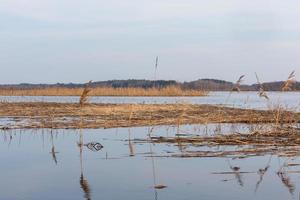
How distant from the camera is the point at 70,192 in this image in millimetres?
5809

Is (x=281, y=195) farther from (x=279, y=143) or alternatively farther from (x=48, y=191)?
(x=279, y=143)

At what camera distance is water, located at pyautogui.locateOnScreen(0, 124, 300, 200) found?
5746 millimetres

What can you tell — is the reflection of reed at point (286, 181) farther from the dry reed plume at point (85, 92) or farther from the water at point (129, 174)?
the dry reed plume at point (85, 92)

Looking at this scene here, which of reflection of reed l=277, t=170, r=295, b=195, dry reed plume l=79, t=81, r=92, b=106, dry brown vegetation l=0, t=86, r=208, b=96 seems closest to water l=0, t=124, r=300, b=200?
reflection of reed l=277, t=170, r=295, b=195

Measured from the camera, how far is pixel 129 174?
7004 mm

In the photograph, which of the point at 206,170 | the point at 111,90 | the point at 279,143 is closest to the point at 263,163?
the point at 206,170

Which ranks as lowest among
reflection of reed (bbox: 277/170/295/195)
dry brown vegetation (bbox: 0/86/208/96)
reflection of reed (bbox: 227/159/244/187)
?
reflection of reed (bbox: 277/170/295/195)

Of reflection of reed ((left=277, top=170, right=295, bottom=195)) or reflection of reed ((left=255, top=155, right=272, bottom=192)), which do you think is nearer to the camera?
reflection of reed ((left=277, top=170, right=295, bottom=195))

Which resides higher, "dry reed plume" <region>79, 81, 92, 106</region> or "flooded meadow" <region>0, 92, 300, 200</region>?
"dry reed plume" <region>79, 81, 92, 106</region>

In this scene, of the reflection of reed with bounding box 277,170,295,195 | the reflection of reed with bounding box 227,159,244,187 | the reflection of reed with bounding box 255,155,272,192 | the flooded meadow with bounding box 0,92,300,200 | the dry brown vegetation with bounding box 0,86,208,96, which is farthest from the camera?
the dry brown vegetation with bounding box 0,86,208,96

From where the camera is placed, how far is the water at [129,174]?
18.9ft

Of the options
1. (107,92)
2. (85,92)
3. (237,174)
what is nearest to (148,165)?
(237,174)

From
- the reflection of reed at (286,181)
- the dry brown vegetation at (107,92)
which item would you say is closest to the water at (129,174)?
the reflection of reed at (286,181)

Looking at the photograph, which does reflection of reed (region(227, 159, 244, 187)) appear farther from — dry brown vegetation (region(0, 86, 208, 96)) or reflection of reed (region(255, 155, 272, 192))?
dry brown vegetation (region(0, 86, 208, 96))
